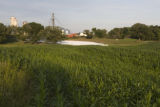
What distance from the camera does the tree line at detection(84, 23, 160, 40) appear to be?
5106 centimetres

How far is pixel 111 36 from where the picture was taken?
61.5m

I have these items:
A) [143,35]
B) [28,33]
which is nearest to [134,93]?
[28,33]

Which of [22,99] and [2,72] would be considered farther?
[2,72]

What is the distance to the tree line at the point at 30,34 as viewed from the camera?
31594 millimetres

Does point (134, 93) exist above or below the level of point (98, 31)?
below

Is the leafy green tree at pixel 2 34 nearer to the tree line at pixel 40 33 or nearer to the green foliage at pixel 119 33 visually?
the tree line at pixel 40 33

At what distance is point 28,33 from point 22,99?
36.2 m

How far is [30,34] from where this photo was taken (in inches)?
1369

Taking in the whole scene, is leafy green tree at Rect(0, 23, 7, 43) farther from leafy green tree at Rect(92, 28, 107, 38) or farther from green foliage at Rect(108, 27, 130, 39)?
green foliage at Rect(108, 27, 130, 39)

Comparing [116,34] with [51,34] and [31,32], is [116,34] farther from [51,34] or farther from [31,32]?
[31,32]

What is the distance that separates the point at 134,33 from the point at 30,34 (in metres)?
46.5

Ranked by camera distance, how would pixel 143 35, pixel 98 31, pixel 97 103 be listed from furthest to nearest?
pixel 98 31 < pixel 143 35 < pixel 97 103

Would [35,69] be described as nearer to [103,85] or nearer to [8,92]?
[8,92]

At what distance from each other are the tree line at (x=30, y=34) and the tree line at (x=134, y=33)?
2636 cm
